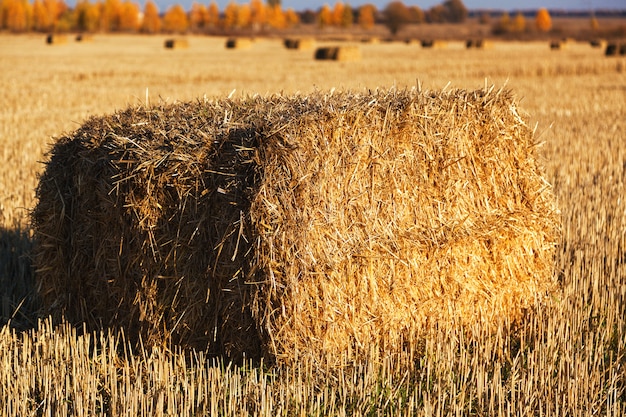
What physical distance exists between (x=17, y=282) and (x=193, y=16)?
155378 millimetres

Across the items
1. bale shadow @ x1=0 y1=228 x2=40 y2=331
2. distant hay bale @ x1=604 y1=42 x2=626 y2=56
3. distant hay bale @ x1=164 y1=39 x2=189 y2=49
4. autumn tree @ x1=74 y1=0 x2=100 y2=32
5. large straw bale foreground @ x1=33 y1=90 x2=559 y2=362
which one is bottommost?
bale shadow @ x1=0 y1=228 x2=40 y2=331

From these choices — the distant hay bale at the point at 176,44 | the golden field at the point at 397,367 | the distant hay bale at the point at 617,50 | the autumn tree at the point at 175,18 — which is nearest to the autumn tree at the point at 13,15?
the autumn tree at the point at 175,18

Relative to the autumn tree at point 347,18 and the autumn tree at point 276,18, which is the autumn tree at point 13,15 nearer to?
the autumn tree at point 276,18

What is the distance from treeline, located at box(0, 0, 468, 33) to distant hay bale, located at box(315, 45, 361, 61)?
7655 cm

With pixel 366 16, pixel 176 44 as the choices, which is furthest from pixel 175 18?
pixel 176 44

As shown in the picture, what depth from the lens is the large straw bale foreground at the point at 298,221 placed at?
14.4 ft

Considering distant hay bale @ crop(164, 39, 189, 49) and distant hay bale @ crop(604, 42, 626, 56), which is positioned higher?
distant hay bale @ crop(604, 42, 626, 56)

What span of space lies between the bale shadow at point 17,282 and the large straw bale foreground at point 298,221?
0.43 meters

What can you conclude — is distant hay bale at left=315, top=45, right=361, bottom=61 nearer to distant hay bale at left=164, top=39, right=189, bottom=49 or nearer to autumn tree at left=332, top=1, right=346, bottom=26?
distant hay bale at left=164, top=39, right=189, bottom=49

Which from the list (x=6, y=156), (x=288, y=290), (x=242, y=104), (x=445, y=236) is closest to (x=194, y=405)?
(x=288, y=290)

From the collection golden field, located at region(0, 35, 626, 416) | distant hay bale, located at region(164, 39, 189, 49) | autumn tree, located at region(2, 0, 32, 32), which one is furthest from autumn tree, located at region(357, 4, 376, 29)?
golden field, located at region(0, 35, 626, 416)

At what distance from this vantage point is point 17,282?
6.43m

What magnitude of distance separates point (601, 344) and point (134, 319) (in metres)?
2.84

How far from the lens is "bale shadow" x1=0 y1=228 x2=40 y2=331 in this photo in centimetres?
571
